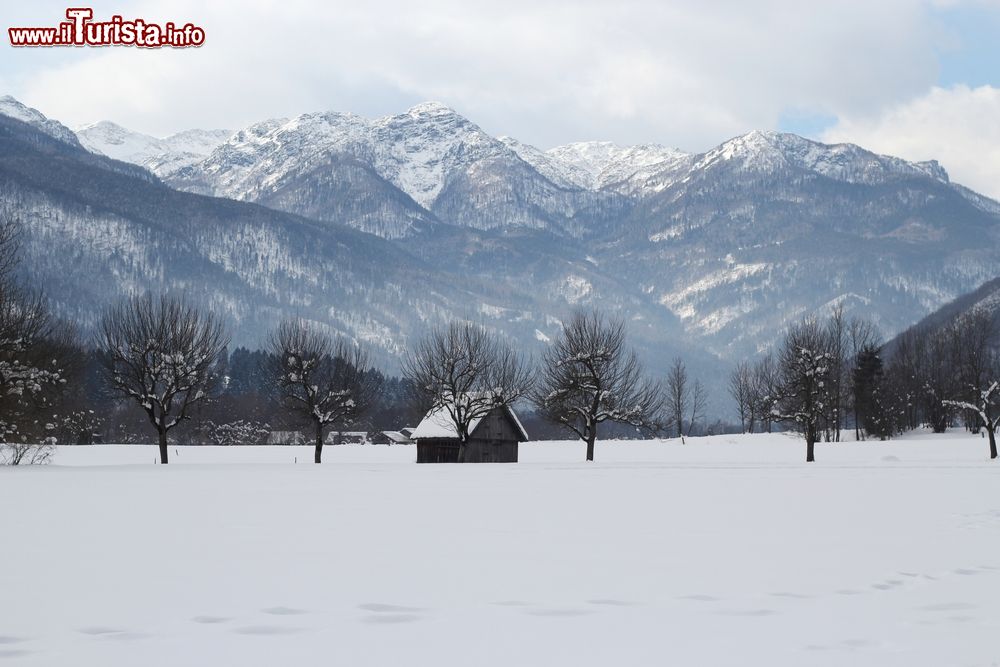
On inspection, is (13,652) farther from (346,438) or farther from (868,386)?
(346,438)

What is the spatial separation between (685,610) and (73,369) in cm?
5379

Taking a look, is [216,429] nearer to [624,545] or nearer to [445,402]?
[445,402]

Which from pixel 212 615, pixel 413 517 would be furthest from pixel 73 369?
pixel 212 615

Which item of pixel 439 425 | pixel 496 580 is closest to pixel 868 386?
pixel 439 425

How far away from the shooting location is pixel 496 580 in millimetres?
16547

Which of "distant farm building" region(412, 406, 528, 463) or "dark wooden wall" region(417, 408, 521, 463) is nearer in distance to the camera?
"distant farm building" region(412, 406, 528, 463)

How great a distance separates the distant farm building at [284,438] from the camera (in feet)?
478

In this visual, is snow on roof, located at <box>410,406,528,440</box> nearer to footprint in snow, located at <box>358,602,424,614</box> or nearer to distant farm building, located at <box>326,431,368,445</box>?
footprint in snow, located at <box>358,602,424,614</box>

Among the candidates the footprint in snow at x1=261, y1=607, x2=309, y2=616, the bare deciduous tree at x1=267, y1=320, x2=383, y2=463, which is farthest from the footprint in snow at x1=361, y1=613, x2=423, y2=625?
the bare deciduous tree at x1=267, y1=320, x2=383, y2=463

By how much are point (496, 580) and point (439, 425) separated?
60755mm

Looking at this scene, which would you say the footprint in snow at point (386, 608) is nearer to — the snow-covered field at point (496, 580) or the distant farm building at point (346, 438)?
the snow-covered field at point (496, 580)

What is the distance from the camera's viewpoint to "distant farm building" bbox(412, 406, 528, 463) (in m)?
76.8

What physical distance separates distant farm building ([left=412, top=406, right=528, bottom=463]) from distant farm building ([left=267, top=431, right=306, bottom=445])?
6914 cm

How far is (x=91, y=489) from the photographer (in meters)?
35.8
